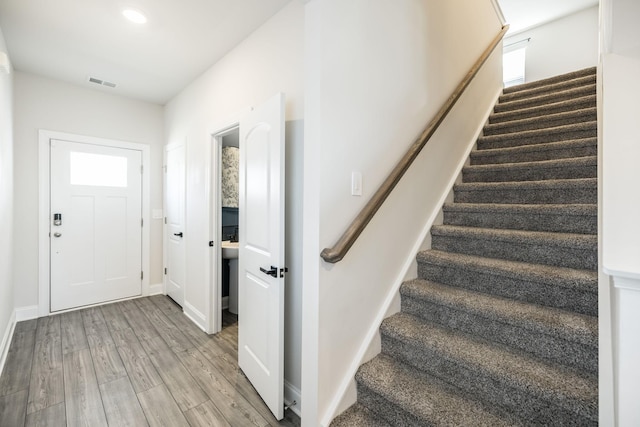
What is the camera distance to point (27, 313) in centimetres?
305

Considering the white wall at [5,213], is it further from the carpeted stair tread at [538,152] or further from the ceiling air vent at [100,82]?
the carpeted stair tread at [538,152]

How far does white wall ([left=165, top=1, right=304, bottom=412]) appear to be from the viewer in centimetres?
186

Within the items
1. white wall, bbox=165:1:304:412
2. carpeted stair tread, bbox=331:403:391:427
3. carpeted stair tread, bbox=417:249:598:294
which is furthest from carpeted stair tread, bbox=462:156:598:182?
carpeted stair tread, bbox=331:403:391:427

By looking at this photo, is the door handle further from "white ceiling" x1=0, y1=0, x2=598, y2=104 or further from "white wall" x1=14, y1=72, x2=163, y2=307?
"white wall" x1=14, y1=72, x2=163, y2=307

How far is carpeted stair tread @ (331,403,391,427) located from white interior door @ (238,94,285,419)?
1.45 feet

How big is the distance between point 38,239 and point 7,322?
936 millimetres

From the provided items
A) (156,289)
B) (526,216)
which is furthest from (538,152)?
(156,289)

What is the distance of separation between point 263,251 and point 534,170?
2.18 m

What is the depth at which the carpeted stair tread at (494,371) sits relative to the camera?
1.08m

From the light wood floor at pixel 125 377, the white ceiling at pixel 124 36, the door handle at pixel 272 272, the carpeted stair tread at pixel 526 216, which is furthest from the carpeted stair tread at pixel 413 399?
the white ceiling at pixel 124 36

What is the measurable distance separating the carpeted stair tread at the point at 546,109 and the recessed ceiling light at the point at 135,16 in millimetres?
3472

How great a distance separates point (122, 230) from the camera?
3.67 meters

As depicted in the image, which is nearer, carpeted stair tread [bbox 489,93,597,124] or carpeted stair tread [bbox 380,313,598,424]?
carpeted stair tread [bbox 380,313,598,424]

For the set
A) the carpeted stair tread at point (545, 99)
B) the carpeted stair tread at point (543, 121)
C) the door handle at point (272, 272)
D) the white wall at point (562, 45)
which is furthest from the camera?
the white wall at point (562, 45)
